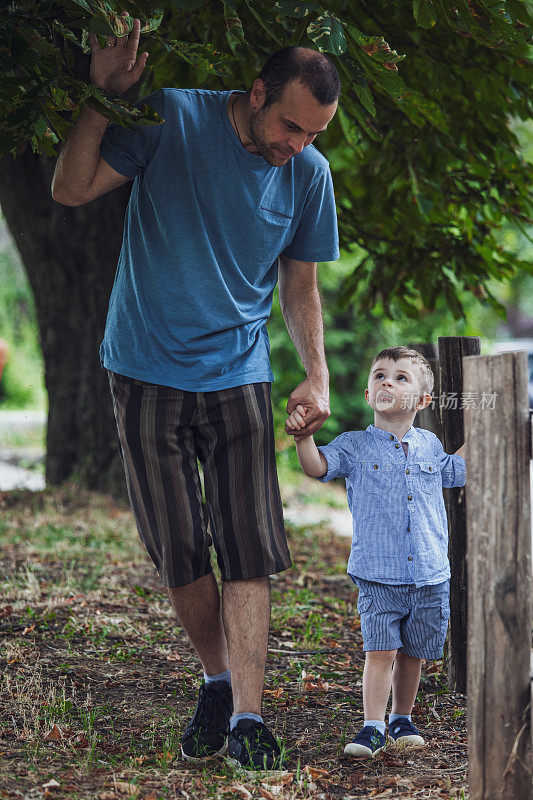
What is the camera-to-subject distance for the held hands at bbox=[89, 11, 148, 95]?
2.72m

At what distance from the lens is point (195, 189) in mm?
2916

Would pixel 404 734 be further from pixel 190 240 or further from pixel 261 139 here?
pixel 261 139

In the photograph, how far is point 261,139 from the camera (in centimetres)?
288

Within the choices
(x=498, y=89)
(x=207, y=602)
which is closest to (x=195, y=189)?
(x=207, y=602)

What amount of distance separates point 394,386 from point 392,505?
418mm

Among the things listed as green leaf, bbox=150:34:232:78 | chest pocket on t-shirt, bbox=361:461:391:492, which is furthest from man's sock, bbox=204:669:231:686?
green leaf, bbox=150:34:232:78

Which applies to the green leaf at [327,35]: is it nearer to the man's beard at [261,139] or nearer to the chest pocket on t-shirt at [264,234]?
the man's beard at [261,139]

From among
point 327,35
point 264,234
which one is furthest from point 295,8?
point 264,234

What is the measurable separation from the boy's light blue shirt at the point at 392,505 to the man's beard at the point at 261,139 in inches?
39.3

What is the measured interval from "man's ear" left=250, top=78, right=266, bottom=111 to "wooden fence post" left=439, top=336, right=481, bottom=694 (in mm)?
1283

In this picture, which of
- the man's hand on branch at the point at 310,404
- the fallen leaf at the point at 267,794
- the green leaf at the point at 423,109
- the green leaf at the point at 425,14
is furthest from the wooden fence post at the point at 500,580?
the green leaf at the point at 423,109

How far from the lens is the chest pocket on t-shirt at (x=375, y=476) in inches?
123

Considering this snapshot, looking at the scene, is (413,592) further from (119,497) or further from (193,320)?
(119,497)

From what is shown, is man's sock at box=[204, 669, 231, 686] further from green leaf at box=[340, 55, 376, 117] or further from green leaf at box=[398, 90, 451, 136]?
green leaf at box=[398, 90, 451, 136]
